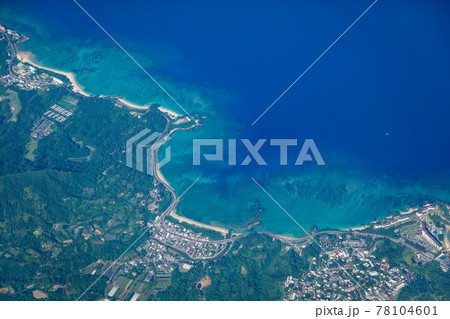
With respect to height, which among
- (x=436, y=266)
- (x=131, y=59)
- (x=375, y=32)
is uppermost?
(x=375, y=32)

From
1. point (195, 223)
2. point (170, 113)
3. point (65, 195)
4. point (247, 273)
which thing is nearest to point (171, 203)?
point (195, 223)

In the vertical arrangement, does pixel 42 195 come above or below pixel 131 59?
below

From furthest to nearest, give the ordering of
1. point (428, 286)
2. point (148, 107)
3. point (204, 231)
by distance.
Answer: point (148, 107) → point (204, 231) → point (428, 286)

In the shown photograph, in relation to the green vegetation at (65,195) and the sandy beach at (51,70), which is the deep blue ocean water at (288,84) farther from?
the green vegetation at (65,195)

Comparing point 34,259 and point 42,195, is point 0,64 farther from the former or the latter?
point 34,259

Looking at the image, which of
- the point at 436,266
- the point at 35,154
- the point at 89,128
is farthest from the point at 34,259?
the point at 436,266

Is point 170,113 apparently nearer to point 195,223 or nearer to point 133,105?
point 133,105

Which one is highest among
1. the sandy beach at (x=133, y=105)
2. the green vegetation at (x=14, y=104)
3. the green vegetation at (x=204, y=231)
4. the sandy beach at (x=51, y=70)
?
the sandy beach at (x=51, y=70)

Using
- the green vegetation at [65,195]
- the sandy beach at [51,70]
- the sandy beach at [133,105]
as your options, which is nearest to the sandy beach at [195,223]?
the green vegetation at [65,195]
